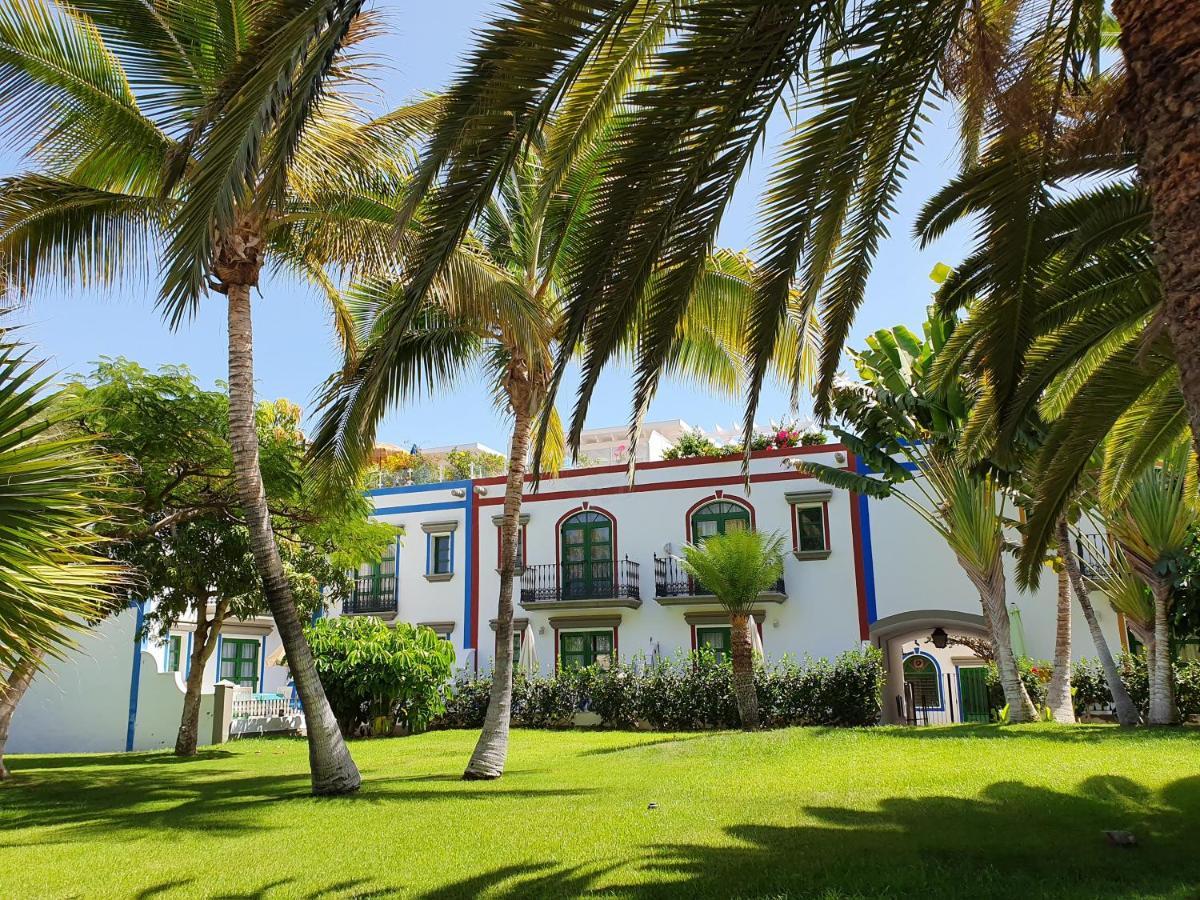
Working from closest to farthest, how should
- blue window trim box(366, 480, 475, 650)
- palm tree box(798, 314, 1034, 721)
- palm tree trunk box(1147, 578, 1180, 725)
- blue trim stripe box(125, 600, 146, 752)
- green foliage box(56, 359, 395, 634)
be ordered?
green foliage box(56, 359, 395, 634)
palm tree trunk box(1147, 578, 1180, 725)
palm tree box(798, 314, 1034, 721)
blue trim stripe box(125, 600, 146, 752)
blue window trim box(366, 480, 475, 650)

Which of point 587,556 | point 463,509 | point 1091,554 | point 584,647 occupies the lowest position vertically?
point 584,647

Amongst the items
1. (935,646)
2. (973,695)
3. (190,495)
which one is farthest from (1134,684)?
(190,495)

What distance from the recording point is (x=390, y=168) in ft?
34.6

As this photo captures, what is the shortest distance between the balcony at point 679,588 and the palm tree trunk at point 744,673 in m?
5.60

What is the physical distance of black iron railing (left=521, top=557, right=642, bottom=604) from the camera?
24.7 meters

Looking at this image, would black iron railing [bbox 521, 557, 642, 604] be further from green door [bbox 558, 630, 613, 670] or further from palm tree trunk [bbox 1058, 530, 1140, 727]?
palm tree trunk [bbox 1058, 530, 1140, 727]

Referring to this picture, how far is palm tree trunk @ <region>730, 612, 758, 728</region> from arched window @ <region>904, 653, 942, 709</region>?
55.9ft

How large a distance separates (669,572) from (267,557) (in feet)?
51.9

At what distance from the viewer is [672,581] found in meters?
24.3

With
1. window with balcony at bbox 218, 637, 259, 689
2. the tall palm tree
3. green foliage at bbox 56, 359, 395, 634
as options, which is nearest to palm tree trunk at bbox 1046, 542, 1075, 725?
the tall palm tree

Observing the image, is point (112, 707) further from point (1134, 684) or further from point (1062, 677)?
point (1134, 684)

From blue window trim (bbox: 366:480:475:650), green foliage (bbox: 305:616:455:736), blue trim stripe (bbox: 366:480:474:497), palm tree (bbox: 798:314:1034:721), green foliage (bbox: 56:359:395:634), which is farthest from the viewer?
blue trim stripe (bbox: 366:480:474:497)

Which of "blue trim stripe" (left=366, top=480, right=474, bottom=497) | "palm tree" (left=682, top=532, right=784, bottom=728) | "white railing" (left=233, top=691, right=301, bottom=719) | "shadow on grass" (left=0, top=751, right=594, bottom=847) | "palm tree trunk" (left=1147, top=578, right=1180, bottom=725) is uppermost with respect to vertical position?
"blue trim stripe" (left=366, top=480, right=474, bottom=497)

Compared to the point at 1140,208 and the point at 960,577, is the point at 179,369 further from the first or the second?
the point at 960,577
